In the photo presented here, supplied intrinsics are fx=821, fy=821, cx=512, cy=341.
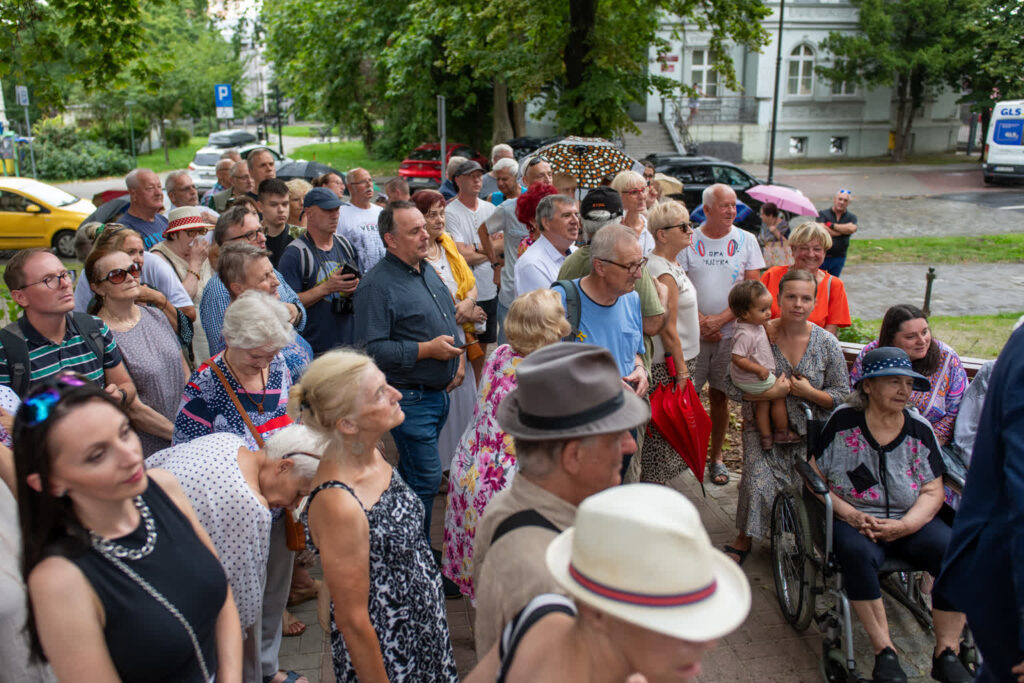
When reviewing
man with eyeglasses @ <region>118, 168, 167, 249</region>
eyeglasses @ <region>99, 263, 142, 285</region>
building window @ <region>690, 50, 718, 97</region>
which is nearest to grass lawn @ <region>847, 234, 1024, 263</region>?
man with eyeglasses @ <region>118, 168, 167, 249</region>

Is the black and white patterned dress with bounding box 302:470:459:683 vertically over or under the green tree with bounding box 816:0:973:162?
under

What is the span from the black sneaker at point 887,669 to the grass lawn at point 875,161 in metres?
32.1

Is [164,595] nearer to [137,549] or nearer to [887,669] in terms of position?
[137,549]

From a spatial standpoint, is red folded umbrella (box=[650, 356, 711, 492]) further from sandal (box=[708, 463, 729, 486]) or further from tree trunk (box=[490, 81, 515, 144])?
tree trunk (box=[490, 81, 515, 144])

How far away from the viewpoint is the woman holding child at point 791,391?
4.76 m

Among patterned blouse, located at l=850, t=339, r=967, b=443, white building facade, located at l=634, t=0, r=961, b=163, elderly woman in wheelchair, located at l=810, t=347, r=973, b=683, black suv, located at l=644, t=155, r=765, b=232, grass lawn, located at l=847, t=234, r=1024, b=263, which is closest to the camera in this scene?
elderly woman in wheelchair, located at l=810, t=347, r=973, b=683

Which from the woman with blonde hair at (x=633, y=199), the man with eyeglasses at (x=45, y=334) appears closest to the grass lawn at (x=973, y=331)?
the woman with blonde hair at (x=633, y=199)

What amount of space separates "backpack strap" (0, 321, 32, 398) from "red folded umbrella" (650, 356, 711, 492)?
3294 mm

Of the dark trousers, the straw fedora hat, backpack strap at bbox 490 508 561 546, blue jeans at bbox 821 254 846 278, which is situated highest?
the straw fedora hat

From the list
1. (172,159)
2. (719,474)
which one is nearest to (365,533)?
(719,474)

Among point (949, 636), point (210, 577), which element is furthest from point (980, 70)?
point (210, 577)

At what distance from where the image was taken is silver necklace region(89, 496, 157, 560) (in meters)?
2.16

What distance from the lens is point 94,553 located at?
2.14 meters

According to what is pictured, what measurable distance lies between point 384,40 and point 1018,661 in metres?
27.4
